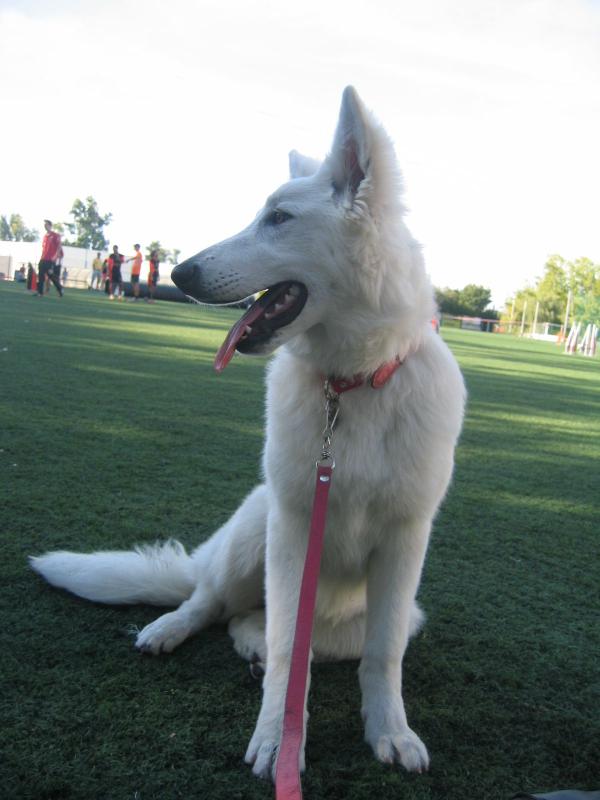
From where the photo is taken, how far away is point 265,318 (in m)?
2.07

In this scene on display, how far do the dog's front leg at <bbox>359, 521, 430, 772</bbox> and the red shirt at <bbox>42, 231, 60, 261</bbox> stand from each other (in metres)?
19.7

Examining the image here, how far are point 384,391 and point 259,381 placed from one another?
21.5 feet

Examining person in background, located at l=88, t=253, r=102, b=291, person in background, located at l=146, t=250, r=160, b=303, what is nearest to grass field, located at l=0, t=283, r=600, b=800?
person in background, located at l=146, t=250, r=160, b=303

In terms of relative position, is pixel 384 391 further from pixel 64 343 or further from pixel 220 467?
pixel 64 343

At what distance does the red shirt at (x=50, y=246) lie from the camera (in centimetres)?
2009

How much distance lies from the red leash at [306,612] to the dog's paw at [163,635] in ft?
1.85

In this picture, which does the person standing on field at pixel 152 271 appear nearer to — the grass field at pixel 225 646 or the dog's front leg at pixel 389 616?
the grass field at pixel 225 646

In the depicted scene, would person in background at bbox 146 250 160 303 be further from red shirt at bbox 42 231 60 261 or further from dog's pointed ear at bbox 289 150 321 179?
dog's pointed ear at bbox 289 150 321 179

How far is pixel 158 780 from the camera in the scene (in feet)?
5.39

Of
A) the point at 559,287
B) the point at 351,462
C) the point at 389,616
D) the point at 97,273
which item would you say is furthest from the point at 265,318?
the point at 559,287

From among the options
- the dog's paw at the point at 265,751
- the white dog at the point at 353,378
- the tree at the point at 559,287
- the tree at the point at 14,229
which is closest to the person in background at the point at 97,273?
the white dog at the point at 353,378

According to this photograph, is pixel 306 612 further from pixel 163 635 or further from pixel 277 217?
pixel 277 217

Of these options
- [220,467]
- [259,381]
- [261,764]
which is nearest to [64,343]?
[259,381]

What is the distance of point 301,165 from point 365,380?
0.91 meters
